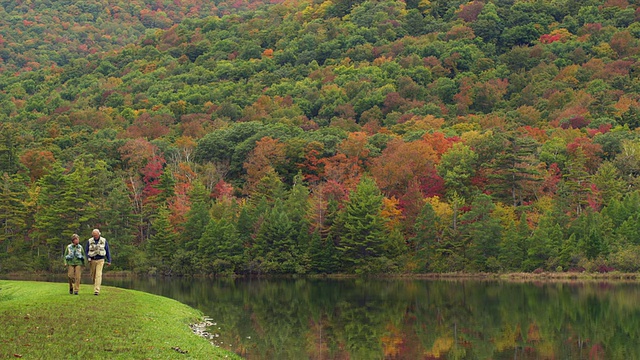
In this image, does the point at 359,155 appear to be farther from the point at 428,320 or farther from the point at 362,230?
the point at 428,320

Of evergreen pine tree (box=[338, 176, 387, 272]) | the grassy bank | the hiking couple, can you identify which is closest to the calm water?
the grassy bank

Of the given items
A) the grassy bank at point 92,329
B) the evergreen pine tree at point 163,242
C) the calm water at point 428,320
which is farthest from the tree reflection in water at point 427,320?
the evergreen pine tree at point 163,242

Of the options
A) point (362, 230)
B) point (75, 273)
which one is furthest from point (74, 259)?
point (362, 230)

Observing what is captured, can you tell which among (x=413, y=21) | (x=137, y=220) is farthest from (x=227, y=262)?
(x=413, y=21)

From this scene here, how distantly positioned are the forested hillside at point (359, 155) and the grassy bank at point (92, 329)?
40234 mm

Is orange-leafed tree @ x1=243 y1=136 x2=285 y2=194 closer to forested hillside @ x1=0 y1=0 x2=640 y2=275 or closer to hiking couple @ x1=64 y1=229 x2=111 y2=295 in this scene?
forested hillside @ x1=0 y1=0 x2=640 y2=275

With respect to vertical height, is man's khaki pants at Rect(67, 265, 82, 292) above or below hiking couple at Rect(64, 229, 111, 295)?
below

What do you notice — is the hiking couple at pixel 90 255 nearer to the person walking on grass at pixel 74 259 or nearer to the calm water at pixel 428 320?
the person walking on grass at pixel 74 259

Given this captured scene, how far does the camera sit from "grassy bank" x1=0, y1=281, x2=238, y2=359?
704 inches

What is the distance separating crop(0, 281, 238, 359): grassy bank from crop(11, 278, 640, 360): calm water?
8.95 ft

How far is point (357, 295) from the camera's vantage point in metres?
47.6

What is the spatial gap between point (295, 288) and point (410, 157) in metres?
28.1

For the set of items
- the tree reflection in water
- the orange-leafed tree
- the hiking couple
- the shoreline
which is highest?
the orange-leafed tree

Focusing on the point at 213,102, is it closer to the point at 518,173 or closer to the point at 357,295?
the point at 518,173
